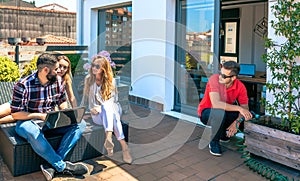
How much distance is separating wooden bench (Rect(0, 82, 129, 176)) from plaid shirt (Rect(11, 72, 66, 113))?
11.8 inches

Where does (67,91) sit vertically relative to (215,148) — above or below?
above

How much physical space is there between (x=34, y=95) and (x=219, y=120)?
2.00 m

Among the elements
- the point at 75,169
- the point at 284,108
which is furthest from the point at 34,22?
the point at 284,108

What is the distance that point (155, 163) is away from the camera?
3250 mm

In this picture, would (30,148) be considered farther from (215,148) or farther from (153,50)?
(153,50)

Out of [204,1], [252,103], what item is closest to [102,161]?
[204,1]

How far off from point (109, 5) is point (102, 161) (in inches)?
187

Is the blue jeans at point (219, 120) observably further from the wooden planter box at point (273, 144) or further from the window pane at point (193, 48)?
the window pane at point (193, 48)

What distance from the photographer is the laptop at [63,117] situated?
2822mm

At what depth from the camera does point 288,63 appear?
10.7 ft

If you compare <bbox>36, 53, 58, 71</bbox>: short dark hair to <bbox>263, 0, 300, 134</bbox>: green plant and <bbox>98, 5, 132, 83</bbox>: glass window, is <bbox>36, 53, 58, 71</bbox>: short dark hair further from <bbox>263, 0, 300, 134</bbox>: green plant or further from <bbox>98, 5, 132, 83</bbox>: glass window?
<bbox>98, 5, 132, 83</bbox>: glass window

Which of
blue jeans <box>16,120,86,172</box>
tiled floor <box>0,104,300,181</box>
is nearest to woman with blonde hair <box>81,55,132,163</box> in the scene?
tiled floor <box>0,104,300,181</box>

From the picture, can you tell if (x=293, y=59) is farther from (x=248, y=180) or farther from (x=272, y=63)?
(x=248, y=180)

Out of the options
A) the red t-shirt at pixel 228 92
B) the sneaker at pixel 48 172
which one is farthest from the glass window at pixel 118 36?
the sneaker at pixel 48 172
